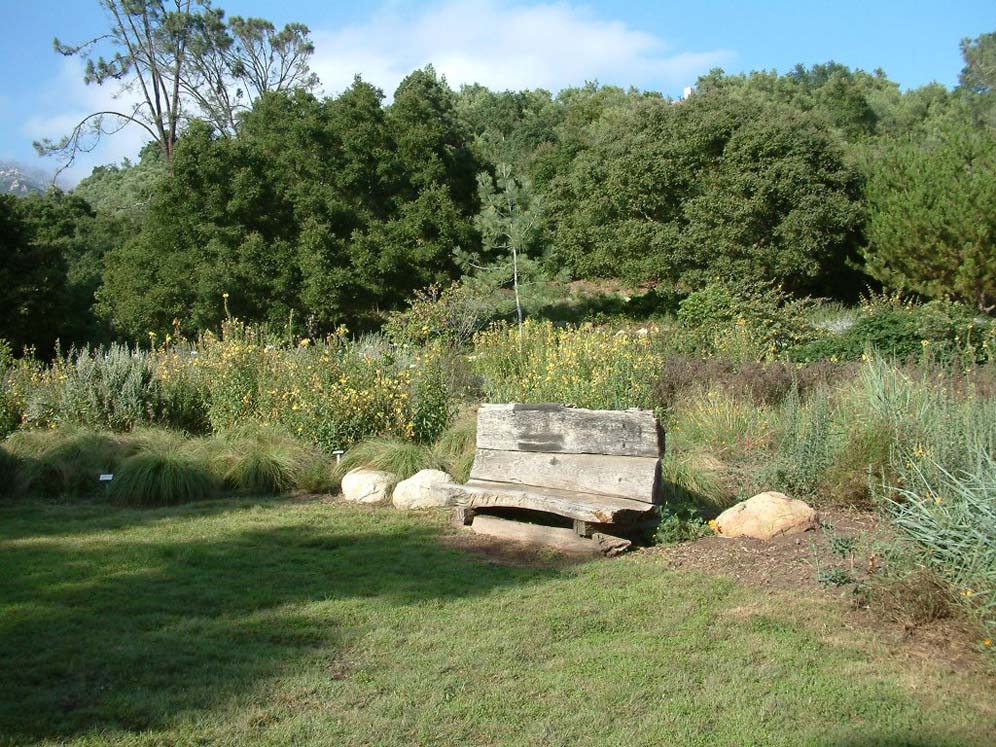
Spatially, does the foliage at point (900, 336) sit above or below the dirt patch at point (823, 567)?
above

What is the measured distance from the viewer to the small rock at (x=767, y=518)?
6102 mm

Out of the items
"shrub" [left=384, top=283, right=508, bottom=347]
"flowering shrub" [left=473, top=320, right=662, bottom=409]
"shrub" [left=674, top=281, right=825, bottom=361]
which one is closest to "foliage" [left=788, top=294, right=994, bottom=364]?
"shrub" [left=674, top=281, right=825, bottom=361]

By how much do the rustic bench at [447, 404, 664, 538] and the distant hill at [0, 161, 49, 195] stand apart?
74.2 feet

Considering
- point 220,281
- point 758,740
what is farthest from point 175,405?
point 220,281

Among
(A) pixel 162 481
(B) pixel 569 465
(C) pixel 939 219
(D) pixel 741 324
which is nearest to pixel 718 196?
(C) pixel 939 219

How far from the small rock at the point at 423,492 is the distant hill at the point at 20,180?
21.7 metres

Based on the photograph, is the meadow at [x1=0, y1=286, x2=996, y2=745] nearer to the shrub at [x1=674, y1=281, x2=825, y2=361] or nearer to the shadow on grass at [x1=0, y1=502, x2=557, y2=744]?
the shadow on grass at [x1=0, y1=502, x2=557, y2=744]

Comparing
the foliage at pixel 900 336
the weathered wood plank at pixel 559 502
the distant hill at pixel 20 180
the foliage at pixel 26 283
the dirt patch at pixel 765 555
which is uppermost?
the distant hill at pixel 20 180

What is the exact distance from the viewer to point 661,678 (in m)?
4.06

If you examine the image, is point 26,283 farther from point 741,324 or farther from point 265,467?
point 741,324

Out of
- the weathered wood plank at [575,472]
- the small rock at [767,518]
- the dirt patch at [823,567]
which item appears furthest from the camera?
the weathered wood plank at [575,472]

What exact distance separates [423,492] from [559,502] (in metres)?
1.74

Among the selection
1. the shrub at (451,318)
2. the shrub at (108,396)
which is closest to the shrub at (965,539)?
the shrub at (108,396)

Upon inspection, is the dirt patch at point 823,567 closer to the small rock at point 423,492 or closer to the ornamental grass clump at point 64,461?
the small rock at point 423,492
